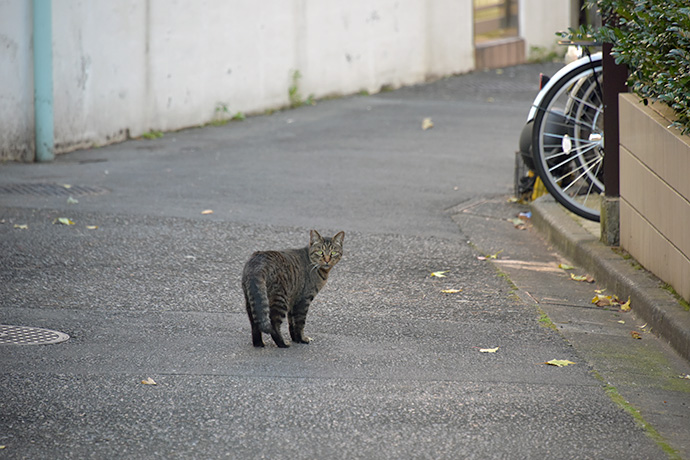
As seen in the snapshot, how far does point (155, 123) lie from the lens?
13.5 metres

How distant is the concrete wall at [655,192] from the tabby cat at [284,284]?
2.01 m

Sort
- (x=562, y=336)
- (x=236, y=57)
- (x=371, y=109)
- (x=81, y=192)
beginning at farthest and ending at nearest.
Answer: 1. (x=371, y=109)
2. (x=236, y=57)
3. (x=81, y=192)
4. (x=562, y=336)

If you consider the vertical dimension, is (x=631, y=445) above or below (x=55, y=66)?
below

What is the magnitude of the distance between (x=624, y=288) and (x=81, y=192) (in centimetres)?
552

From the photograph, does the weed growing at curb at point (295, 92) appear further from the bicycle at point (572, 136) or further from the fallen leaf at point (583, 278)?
the fallen leaf at point (583, 278)

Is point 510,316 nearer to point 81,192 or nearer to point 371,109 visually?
point 81,192

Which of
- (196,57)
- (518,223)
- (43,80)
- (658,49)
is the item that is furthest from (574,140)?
(196,57)

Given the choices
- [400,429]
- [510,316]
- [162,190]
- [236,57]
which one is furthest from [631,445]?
[236,57]

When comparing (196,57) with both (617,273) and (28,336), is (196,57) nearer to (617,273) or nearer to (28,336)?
(617,273)

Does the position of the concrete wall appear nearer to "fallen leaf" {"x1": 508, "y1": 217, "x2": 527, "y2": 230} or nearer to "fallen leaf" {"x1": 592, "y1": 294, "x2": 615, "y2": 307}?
"fallen leaf" {"x1": 592, "y1": 294, "x2": 615, "y2": 307}

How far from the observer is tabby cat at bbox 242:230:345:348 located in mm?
5199

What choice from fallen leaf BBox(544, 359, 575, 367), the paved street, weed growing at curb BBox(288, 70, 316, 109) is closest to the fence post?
the paved street

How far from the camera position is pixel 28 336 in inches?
217

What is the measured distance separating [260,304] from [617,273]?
271 centimetres
